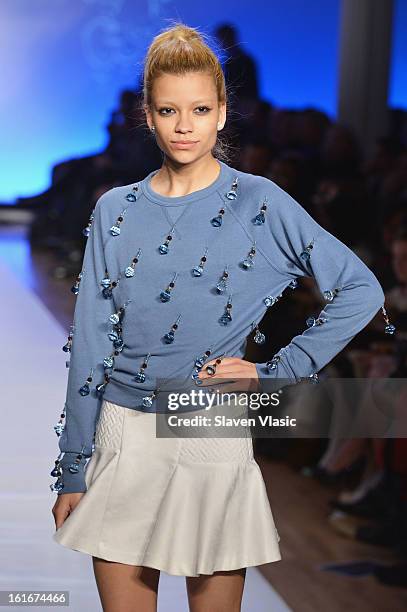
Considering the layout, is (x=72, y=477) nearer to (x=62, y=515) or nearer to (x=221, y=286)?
(x=62, y=515)

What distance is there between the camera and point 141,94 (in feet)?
4.30

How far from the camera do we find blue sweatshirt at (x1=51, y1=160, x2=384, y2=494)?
1.21 meters

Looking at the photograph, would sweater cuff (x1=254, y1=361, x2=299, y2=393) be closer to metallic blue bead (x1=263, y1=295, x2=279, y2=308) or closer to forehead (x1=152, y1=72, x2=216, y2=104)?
metallic blue bead (x1=263, y1=295, x2=279, y2=308)

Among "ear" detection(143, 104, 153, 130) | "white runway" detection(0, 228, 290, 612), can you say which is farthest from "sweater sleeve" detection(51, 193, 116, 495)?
"white runway" detection(0, 228, 290, 612)

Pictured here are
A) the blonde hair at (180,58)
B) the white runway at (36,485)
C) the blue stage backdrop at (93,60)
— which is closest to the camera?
the blonde hair at (180,58)

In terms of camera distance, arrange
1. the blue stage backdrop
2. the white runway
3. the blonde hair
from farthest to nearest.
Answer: the blue stage backdrop → the white runway → the blonde hair

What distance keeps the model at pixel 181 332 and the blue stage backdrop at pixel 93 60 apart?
12.5ft

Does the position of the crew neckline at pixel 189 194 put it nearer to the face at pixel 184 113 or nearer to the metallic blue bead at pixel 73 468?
the face at pixel 184 113

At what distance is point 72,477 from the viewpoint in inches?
49.8

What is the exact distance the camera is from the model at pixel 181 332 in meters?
1.21

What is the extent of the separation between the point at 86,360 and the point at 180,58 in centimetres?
35

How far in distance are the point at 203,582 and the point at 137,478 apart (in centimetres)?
14

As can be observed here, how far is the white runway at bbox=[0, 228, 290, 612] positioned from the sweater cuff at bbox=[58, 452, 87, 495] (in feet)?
1.88

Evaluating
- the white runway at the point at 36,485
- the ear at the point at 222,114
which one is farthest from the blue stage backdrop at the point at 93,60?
the ear at the point at 222,114
